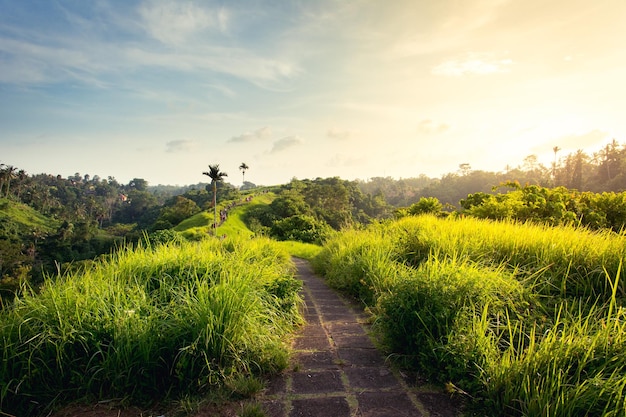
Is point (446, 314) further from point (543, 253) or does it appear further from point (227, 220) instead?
point (227, 220)

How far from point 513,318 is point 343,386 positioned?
1.58m

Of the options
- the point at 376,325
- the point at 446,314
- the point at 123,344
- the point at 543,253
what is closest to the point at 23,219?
the point at 123,344

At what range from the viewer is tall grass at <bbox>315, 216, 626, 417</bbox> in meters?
2.03

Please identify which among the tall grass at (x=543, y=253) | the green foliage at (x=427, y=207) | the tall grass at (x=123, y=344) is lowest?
the tall grass at (x=123, y=344)

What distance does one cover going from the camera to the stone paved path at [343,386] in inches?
89.6

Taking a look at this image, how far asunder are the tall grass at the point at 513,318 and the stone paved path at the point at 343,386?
9.1 inches

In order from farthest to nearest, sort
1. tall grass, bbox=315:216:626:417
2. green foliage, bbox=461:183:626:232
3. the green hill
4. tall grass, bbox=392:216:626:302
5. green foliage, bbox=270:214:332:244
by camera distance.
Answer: the green hill < green foliage, bbox=270:214:332:244 < green foliage, bbox=461:183:626:232 < tall grass, bbox=392:216:626:302 < tall grass, bbox=315:216:626:417

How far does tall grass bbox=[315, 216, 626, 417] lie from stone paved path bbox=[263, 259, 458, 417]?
23 centimetres

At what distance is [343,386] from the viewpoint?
2.58 meters

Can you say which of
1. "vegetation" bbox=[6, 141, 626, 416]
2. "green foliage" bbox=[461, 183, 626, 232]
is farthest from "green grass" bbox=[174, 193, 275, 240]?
"vegetation" bbox=[6, 141, 626, 416]

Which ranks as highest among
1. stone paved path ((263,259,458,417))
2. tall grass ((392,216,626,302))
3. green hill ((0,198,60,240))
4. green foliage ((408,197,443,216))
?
green foliage ((408,197,443,216))

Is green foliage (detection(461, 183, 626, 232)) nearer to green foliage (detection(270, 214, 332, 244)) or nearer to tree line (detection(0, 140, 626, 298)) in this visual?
tree line (detection(0, 140, 626, 298))

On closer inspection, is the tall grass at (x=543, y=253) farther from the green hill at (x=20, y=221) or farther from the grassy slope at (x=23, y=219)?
the grassy slope at (x=23, y=219)

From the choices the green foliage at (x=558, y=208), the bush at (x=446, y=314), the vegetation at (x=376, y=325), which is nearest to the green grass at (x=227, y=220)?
the green foliage at (x=558, y=208)
